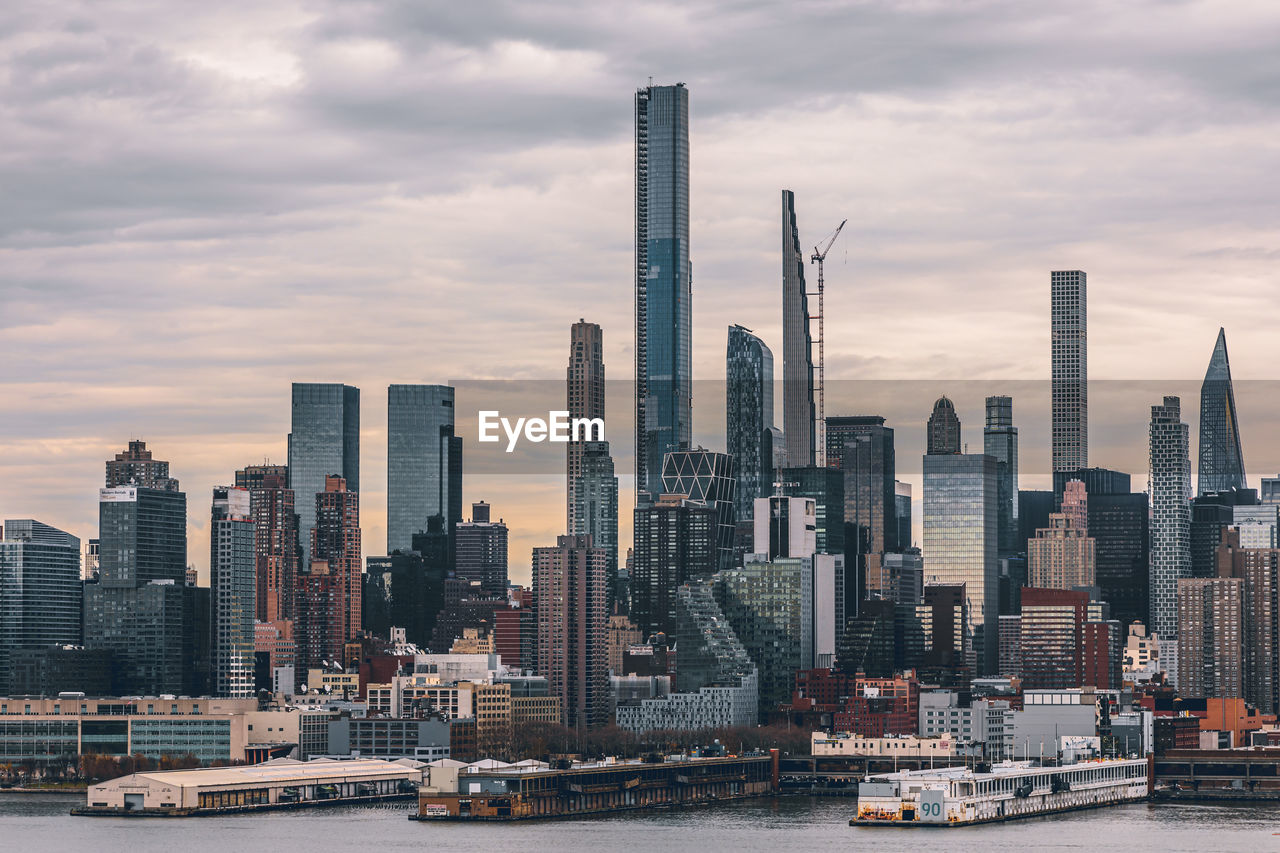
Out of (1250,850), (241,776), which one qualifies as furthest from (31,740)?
(1250,850)

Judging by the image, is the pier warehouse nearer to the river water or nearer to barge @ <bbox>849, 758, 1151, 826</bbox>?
the river water

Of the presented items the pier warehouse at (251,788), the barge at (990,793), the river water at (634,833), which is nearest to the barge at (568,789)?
the river water at (634,833)

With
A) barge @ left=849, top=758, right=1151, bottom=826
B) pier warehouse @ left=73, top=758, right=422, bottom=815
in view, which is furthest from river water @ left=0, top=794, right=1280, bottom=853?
pier warehouse @ left=73, top=758, right=422, bottom=815

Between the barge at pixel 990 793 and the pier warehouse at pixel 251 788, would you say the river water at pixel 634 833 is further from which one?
the pier warehouse at pixel 251 788

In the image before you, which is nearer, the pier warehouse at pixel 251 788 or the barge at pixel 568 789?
the barge at pixel 568 789

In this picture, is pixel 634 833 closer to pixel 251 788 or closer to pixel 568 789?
pixel 568 789

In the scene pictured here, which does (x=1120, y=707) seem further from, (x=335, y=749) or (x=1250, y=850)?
→ (x=1250, y=850)
